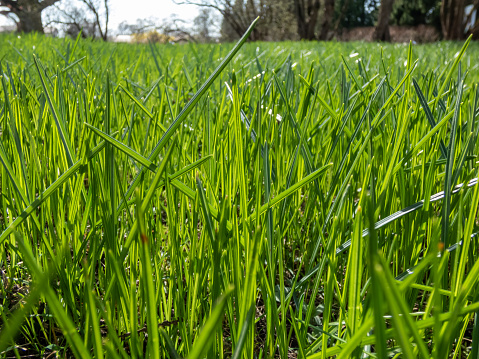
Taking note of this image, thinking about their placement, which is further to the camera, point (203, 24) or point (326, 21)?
point (203, 24)

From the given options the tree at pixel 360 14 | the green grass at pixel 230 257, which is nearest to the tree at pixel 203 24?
the tree at pixel 360 14

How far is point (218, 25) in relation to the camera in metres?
25.1

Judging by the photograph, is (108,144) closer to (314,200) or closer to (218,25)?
(314,200)

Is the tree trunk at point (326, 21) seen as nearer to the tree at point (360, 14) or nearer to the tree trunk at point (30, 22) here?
the tree trunk at point (30, 22)

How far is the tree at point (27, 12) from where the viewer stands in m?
13.7

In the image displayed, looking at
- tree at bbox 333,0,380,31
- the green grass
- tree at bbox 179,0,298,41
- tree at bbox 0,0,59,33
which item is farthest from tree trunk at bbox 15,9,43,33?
tree at bbox 333,0,380,31

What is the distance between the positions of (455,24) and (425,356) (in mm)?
14334

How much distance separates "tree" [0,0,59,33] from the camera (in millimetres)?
13669

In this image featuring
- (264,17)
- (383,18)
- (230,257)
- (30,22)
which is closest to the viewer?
(230,257)

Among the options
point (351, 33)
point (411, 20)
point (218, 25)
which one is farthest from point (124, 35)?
point (411, 20)

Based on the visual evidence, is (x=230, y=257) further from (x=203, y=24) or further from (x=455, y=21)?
(x=203, y=24)

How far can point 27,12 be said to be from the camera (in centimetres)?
1451

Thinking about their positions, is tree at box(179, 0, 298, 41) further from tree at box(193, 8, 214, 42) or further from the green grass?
the green grass

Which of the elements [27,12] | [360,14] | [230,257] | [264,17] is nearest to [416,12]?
[360,14]
